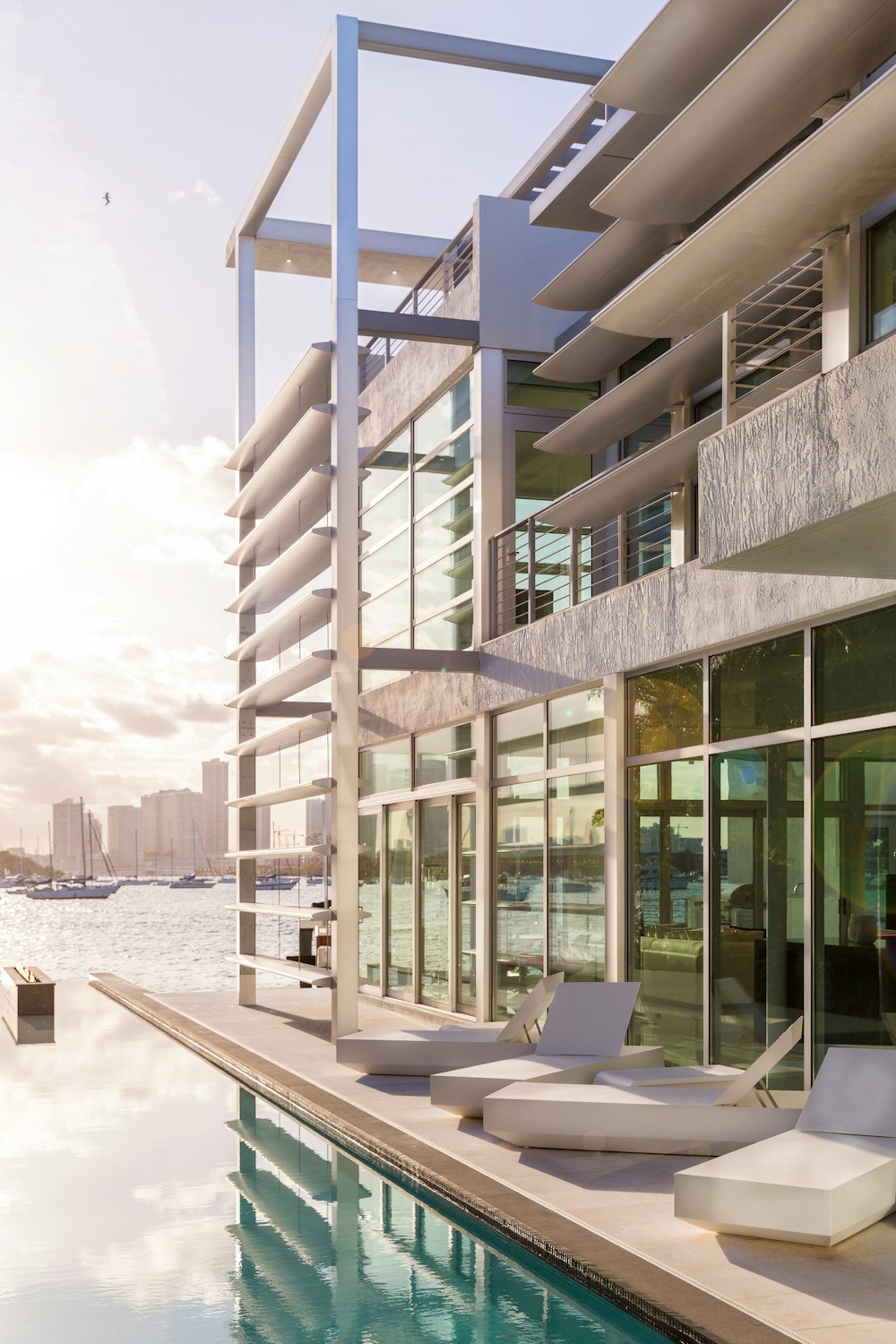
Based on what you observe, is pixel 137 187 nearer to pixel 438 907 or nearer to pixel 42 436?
pixel 438 907

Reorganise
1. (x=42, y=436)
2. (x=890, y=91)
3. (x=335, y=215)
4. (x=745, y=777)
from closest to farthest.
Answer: (x=890, y=91) → (x=745, y=777) → (x=335, y=215) → (x=42, y=436)

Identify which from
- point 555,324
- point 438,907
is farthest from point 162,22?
point 438,907

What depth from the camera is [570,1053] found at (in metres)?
10.0

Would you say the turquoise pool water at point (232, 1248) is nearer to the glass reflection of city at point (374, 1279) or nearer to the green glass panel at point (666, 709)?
the glass reflection of city at point (374, 1279)

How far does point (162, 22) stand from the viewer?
18219mm

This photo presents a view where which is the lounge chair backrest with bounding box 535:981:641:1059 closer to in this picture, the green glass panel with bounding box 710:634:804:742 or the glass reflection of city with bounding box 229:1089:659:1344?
the green glass panel with bounding box 710:634:804:742

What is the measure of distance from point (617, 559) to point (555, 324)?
3.38m

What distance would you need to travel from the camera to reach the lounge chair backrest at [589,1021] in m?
10.0

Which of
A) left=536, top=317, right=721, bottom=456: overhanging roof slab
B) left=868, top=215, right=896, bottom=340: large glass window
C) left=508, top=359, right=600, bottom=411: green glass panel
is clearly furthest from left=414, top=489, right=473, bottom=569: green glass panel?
left=868, top=215, right=896, bottom=340: large glass window

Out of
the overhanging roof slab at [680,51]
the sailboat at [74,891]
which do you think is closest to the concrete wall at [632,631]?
the overhanging roof slab at [680,51]

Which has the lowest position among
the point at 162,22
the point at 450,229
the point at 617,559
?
the point at 617,559

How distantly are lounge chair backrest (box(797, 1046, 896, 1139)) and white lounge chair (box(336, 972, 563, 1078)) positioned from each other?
144 inches

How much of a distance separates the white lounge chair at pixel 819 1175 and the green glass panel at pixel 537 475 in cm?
864

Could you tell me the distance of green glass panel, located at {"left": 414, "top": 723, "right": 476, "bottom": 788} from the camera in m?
15.5
